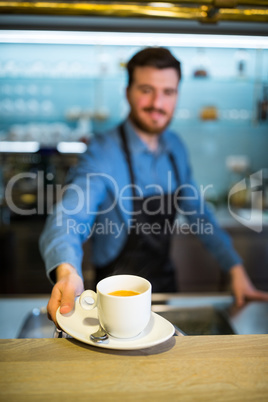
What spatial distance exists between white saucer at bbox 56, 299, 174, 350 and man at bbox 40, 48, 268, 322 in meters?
0.19

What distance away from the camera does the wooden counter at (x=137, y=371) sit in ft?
1.53

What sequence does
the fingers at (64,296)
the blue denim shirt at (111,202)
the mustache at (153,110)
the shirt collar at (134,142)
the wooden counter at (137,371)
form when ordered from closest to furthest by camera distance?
1. the wooden counter at (137,371)
2. the fingers at (64,296)
3. the blue denim shirt at (111,202)
4. the mustache at (153,110)
5. the shirt collar at (134,142)

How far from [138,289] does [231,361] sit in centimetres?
18

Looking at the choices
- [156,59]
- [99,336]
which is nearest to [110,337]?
[99,336]

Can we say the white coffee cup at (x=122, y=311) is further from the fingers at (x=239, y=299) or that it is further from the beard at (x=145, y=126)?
the beard at (x=145, y=126)

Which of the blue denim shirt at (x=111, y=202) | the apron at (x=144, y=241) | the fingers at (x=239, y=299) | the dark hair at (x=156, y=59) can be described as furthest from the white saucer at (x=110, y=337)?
the dark hair at (x=156, y=59)

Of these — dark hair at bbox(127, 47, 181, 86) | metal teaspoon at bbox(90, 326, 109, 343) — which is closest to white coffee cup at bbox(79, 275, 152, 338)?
metal teaspoon at bbox(90, 326, 109, 343)

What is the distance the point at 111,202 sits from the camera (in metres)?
1.04

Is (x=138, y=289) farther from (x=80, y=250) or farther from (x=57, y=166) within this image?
(x=57, y=166)

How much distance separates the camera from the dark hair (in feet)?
3.14

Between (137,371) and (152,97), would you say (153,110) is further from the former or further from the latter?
(137,371)

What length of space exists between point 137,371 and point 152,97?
0.78m

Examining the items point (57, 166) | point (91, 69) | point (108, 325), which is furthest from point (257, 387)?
point (91, 69)

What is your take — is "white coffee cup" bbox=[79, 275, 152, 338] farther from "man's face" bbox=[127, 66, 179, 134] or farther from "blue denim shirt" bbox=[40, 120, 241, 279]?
"man's face" bbox=[127, 66, 179, 134]
